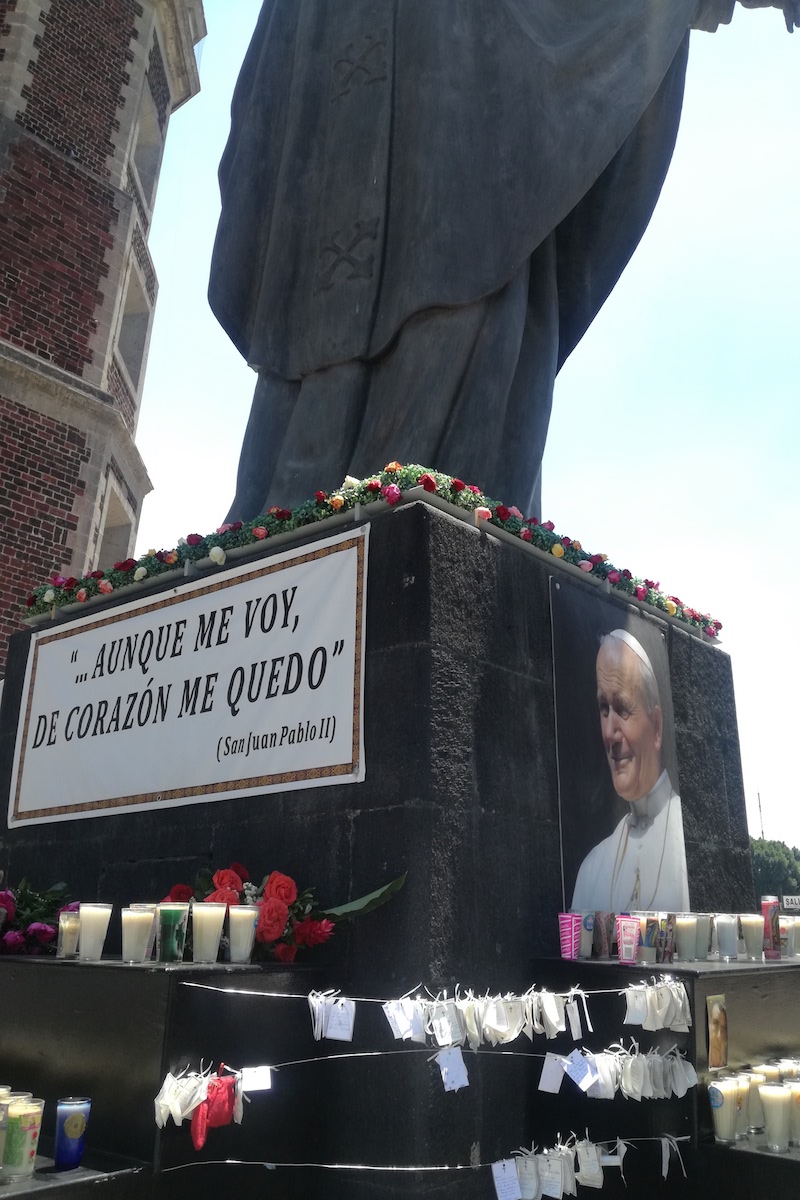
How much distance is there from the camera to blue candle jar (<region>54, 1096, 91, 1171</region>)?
104 inches

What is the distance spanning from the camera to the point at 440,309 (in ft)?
16.1

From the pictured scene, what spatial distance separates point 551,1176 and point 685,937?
104 cm

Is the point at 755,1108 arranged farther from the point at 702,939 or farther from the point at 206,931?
the point at 206,931

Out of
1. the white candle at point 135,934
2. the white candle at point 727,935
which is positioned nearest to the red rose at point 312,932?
the white candle at point 135,934

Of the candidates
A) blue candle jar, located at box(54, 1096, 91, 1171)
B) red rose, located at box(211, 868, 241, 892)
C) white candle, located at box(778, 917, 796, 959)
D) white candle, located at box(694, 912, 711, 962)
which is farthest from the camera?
white candle, located at box(778, 917, 796, 959)

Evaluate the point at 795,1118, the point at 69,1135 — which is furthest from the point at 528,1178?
the point at 69,1135

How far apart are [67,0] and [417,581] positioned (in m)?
14.4

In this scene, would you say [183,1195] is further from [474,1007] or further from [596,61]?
[596,61]

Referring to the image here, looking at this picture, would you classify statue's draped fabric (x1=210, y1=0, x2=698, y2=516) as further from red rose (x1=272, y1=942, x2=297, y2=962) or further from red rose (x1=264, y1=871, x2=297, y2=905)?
red rose (x1=272, y1=942, x2=297, y2=962)

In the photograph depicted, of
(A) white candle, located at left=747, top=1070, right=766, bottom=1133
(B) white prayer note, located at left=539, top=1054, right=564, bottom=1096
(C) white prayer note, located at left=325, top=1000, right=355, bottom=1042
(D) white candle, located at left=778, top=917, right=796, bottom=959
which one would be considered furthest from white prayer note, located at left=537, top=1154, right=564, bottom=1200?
(D) white candle, located at left=778, top=917, right=796, bottom=959

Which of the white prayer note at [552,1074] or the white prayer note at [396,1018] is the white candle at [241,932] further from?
the white prayer note at [552,1074]

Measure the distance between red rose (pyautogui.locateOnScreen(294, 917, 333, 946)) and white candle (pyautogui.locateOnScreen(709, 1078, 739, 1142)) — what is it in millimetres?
1300

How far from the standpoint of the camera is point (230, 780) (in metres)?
4.12

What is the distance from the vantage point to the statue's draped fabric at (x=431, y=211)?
4910 millimetres
